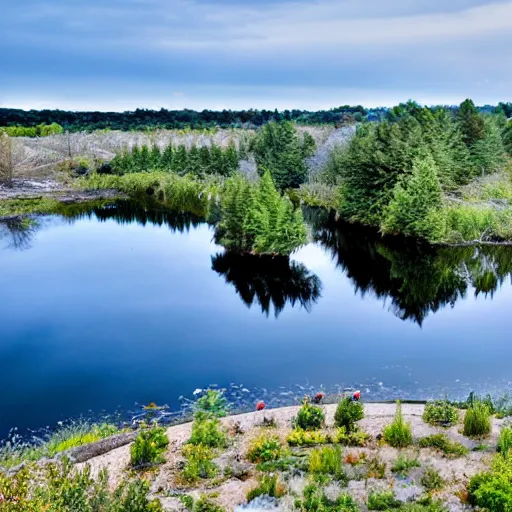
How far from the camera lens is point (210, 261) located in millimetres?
29453

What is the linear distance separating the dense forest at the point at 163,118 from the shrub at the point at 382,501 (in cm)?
8916

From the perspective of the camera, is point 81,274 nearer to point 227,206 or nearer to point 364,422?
point 227,206

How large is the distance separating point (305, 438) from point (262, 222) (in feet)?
57.8

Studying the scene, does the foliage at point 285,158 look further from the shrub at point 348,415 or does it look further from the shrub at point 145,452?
the shrub at point 145,452

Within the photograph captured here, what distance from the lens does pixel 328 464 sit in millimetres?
10102

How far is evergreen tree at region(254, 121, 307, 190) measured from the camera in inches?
2120

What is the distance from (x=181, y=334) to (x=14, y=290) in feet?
28.7

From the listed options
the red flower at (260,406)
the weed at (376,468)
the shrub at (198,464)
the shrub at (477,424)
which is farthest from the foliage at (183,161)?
the weed at (376,468)

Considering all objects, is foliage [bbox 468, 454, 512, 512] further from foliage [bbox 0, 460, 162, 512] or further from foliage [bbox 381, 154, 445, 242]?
foliage [bbox 381, 154, 445, 242]

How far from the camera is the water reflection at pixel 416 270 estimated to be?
23.3 m

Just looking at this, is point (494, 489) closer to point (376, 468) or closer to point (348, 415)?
point (376, 468)

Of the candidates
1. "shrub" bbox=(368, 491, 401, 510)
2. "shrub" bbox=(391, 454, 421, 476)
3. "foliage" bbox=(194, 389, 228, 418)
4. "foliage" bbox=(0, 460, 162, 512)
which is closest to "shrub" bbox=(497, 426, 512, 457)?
"shrub" bbox=(391, 454, 421, 476)

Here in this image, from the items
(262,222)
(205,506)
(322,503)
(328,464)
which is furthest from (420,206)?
(205,506)

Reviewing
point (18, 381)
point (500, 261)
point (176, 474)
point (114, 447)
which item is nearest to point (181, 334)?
point (18, 381)
